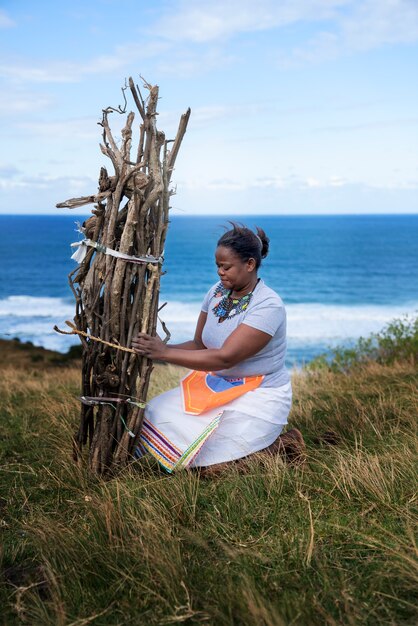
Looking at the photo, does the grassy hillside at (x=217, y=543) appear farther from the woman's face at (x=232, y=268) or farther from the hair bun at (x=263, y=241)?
the hair bun at (x=263, y=241)

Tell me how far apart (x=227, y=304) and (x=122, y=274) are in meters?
0.76

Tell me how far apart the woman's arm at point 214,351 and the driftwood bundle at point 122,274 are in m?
0.10

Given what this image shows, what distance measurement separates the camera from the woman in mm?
3896

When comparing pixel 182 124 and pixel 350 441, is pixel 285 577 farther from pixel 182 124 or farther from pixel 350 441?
pixel 182 124

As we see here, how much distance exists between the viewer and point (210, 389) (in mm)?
4066

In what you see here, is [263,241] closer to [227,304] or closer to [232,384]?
[227,304]

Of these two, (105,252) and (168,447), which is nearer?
(105,252)

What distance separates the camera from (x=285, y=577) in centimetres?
273

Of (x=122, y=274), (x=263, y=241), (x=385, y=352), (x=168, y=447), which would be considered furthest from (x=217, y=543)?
(x=385, y=352)

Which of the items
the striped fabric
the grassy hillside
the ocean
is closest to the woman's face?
the striped fabric

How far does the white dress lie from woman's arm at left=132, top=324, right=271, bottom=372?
70 mm

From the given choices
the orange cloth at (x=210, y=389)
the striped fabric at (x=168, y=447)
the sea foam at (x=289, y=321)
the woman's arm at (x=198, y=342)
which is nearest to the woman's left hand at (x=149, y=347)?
the orange cloth at (x=210, y=389)

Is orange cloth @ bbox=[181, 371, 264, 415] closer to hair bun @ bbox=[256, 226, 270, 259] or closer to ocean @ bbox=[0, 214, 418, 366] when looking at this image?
hair bun @ bbox=[256, 226, 270, 259]

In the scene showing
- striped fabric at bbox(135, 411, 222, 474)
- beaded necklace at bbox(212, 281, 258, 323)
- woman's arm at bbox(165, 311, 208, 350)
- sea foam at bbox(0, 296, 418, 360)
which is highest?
beaded necklace at bbox(212, 281, 258, 323)
